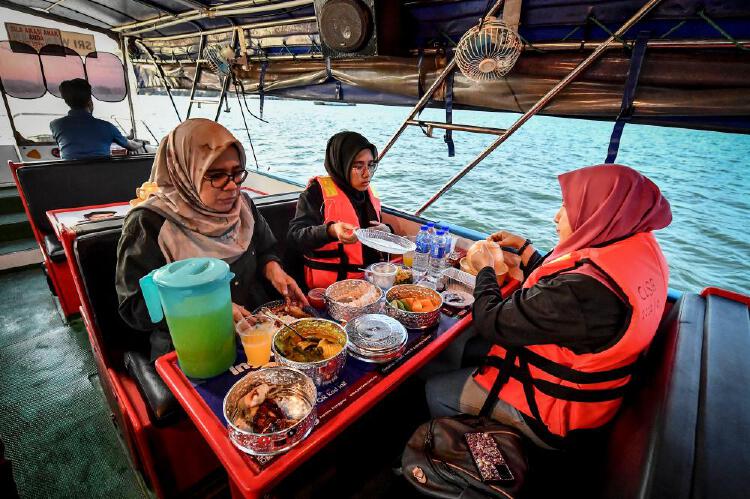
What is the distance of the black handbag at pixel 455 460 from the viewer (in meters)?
1.39

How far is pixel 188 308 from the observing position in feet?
4.14

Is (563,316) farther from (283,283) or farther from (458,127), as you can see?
(458,127)

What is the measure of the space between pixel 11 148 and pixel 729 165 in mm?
42053

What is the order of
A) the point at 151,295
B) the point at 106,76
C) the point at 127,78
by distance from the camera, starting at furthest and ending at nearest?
the point at 127,78, the point at 106,76, the point at 151,295

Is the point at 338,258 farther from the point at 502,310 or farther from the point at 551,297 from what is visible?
the point at 551,297

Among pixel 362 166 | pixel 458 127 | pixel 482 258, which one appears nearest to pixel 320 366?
pixel 482 258

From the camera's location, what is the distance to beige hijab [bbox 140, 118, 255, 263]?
1.88 m

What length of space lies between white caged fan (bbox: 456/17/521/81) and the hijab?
93 cm

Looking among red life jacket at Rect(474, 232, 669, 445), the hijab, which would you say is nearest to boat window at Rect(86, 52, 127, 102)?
the hijab

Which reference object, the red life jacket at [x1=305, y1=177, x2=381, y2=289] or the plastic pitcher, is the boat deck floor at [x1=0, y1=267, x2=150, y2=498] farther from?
the red life jacket at [x1=305, y1=177, x2=381, y2=289]

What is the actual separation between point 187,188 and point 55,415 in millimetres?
2302

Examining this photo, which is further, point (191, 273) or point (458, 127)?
point (458, 127)

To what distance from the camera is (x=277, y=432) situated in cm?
107

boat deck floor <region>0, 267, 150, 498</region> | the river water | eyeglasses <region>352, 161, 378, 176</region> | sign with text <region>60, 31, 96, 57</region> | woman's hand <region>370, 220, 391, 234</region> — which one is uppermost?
sign with text <region>60, 31, 96, 57</region>
